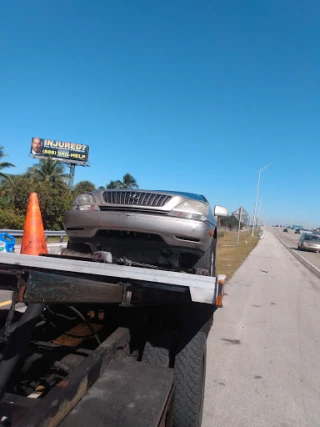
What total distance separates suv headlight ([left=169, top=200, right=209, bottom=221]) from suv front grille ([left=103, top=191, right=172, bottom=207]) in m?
0.15

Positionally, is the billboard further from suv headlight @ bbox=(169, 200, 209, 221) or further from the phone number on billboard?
suv headlight @ bbox=(169, 200, 209, 221)

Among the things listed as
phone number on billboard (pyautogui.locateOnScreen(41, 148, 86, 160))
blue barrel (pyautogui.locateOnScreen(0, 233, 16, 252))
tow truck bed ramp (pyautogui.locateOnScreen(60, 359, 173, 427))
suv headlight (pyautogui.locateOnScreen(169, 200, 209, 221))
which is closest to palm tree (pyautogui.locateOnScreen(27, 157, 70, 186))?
phone number on billboard (pyautogui.locateOnScreen(41, 148, 86, 160))

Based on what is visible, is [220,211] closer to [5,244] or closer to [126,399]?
[126,399]

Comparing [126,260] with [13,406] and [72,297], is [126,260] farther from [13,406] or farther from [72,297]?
[13,406]

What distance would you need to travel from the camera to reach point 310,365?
4.52m

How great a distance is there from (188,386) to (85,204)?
6.82ft

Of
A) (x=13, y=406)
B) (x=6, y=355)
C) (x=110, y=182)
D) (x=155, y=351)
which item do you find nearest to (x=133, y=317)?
(x=155, y=351)

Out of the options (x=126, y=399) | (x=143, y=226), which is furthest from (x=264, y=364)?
(x=126, y=399)

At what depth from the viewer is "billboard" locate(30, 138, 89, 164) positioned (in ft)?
171

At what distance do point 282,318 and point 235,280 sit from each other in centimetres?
457

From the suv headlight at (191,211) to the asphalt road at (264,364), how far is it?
5.85ft

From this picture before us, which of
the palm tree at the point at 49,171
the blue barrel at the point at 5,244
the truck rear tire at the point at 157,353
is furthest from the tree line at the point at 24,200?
the truck rear tire at the point at 157,353

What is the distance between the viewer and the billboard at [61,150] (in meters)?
52.1

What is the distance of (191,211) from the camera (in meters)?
3.62
